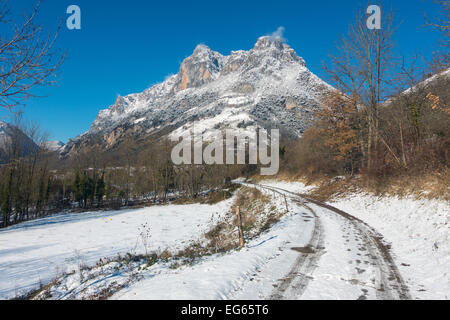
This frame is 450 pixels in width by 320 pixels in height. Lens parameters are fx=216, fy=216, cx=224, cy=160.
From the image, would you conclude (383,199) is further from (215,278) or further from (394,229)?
(215,278)

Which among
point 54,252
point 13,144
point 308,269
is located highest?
point 13,144

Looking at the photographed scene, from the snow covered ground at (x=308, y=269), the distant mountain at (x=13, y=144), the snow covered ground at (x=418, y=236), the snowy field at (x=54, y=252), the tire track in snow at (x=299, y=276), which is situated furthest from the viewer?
the distant mountain at (x=13, y=144)

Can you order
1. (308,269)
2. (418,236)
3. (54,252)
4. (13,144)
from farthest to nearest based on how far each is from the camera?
(13,144)
(54,252)
(418,236)
(308,269)

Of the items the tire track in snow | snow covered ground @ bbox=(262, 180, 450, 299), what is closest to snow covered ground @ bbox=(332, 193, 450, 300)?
snow covered ground @ bbox=(262, 180, 450, 299)

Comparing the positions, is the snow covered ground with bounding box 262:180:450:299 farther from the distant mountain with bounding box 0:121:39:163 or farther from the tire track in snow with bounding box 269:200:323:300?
the distant mountain with bounding box 0:121:39:163

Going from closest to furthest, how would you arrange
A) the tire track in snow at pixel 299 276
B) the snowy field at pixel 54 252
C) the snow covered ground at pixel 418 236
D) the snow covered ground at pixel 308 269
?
the tire track in snow at pixel 299 276
the snow covered ground at pixel 308 269
the snow covered ground at pixel 418 236
the snowy field at pixel 54 252

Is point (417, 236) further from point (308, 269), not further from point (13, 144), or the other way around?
point (13, 144)

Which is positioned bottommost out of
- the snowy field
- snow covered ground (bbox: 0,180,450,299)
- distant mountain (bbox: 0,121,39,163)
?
the snowy field

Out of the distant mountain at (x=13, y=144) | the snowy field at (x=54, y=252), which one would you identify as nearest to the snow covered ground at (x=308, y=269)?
the snowy field at (x=54, y=252)

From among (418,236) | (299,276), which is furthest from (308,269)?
(418,236)

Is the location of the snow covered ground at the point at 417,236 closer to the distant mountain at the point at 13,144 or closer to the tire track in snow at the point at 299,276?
the tire track in snow at the point at 299,276

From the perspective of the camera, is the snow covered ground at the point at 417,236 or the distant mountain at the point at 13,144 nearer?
the snow covered ground at the point at 417,236

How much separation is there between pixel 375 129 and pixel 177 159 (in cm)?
4175
